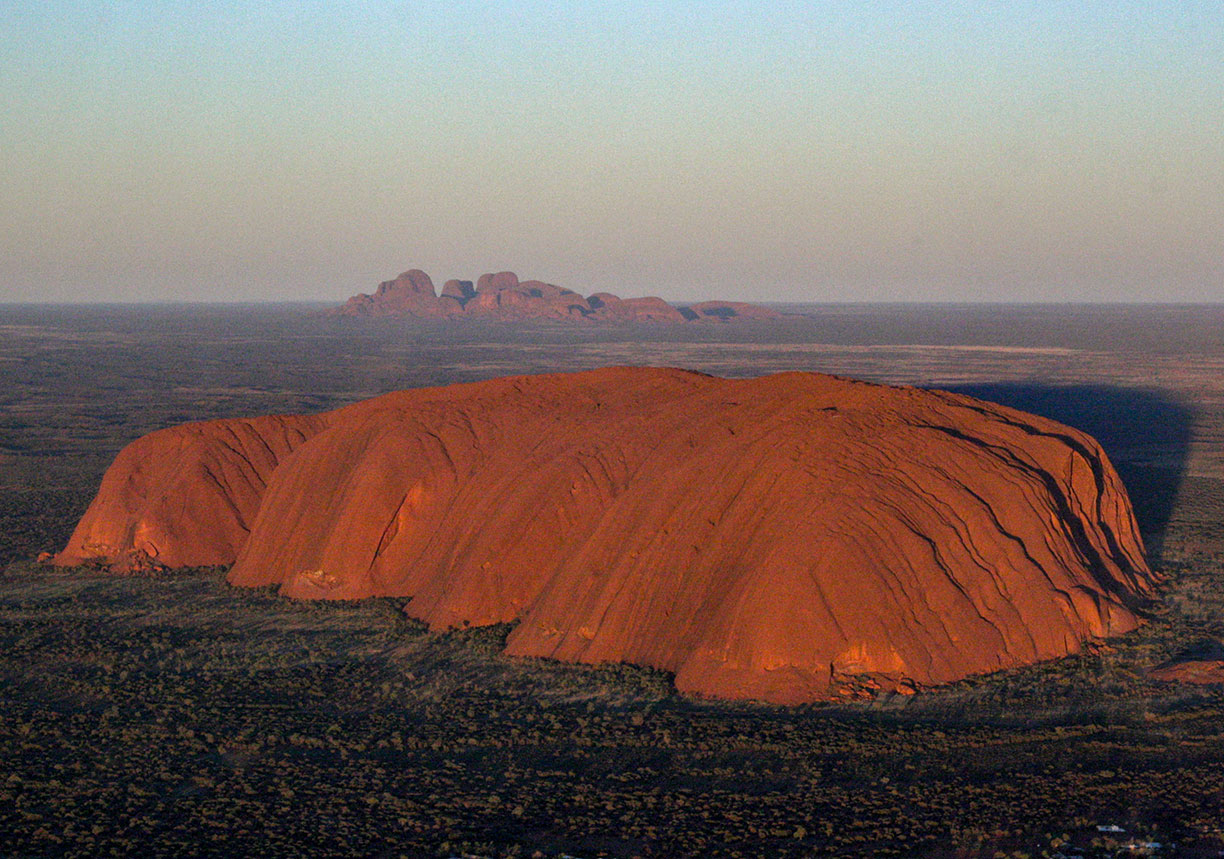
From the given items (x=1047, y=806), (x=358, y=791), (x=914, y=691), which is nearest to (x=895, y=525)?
(x=914, y=691)

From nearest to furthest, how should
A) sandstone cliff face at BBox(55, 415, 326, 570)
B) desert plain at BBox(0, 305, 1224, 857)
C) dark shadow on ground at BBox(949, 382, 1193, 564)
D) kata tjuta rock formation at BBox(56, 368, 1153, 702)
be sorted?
desert plain at BBox(0, 305, 1224, 857) < kata tjuta rock formation at BBox(56, 368, 1153, 702) < sandstone cliff face at BBox(55, 415, 326, 570) < dark shadow on ground at BBox(949, 382, 1193, 564)

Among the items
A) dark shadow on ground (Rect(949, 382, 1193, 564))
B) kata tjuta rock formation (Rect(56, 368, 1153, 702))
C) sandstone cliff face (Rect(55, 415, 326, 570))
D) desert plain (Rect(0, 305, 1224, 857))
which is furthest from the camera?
dark shadow on ground (Rect(949, 382, 1193, 564))

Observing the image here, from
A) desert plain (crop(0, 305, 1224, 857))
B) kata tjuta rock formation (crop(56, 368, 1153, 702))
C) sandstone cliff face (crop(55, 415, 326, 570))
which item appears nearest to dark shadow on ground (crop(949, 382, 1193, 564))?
desert plain (crop(0, 305, 1224, 857))

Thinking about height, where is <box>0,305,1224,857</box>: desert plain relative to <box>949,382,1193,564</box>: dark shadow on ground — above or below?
below

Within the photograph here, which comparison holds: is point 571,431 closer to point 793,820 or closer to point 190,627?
point 190,627

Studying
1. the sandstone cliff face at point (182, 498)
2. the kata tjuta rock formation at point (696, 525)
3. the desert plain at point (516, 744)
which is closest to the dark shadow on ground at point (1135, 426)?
the desert plain at point (516, 744)

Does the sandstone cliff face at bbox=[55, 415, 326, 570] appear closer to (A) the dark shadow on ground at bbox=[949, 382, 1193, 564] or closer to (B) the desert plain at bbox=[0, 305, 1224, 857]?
(B) the desert plain at bbox=[0, 305, 1224, 857]
